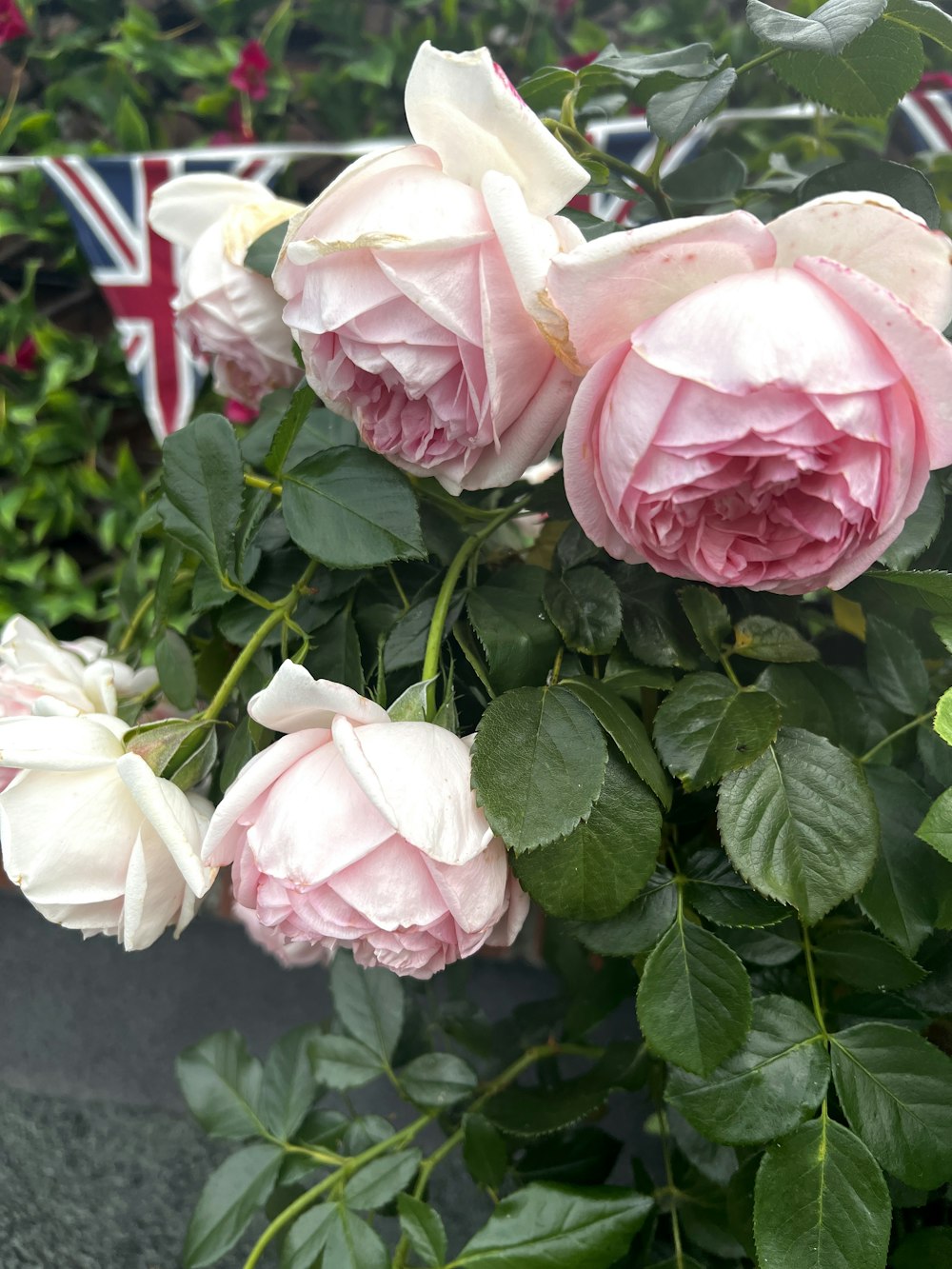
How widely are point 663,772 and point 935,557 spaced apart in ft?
0.42

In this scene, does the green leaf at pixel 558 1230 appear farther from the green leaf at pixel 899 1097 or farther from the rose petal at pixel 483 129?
the rose petal at pixel 483 129

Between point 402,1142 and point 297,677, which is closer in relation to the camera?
point 297,677

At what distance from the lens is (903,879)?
0.87 ft

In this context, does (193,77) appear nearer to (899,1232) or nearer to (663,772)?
(663,772)

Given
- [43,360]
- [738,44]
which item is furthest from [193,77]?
[738,44]

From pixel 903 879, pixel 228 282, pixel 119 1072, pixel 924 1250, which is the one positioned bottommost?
pixel 119 1072

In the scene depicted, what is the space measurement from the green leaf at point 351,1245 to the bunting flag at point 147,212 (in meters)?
0.66

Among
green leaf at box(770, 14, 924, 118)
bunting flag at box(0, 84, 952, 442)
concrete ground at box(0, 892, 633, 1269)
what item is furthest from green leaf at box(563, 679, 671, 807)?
bunting flag at box(0, 84, 952, 442)

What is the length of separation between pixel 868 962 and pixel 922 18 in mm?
287

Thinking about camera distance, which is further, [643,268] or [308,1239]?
[308,1239]

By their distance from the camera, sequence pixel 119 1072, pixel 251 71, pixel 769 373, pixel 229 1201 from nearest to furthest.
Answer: pixel 769 373, pixel 229 1201, pixel 119 1072, pixel 251 71

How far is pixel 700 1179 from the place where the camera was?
37cm

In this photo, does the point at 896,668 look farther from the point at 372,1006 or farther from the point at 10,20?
the point at 10,20

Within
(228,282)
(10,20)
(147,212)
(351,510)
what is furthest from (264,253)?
(10,20)
